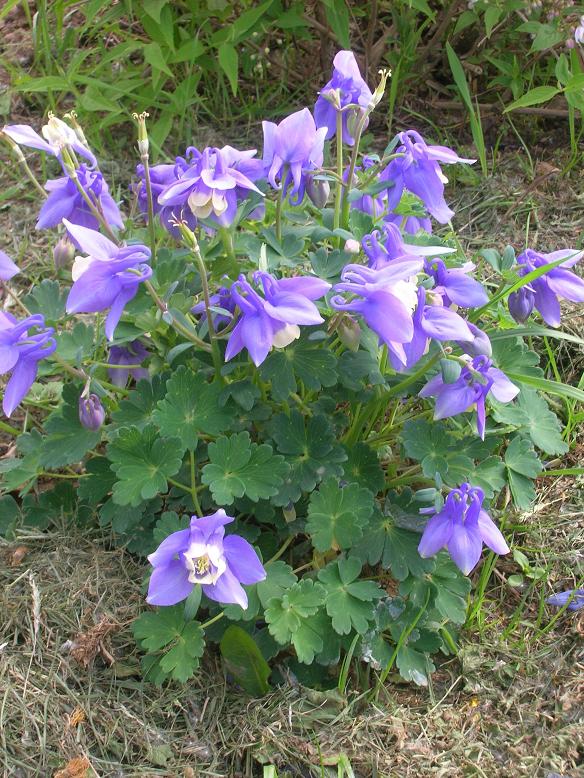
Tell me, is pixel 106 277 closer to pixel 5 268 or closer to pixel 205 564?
→ pixel 5 268

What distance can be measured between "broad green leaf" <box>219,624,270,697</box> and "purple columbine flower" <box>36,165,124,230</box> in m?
0.88

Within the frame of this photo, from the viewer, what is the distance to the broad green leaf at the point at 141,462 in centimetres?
168

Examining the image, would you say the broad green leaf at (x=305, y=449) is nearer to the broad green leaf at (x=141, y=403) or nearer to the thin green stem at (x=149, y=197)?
the broad green leaf at (x=141, y=403)

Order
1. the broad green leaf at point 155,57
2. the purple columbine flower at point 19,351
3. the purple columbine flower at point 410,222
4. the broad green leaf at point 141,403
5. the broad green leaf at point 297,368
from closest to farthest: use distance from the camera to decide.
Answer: the purple columbine flower at point 19,351 → the broad green leaf at point 297,368 → the broad green leaf at point 141,403 → the purple columbine flower at point 410,222 → the broad green leaf at point 155,57

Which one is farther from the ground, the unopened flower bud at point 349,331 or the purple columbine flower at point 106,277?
the purple columbine flower at point 106,277

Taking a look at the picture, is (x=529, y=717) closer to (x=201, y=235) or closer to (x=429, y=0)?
(x=201, y=235)

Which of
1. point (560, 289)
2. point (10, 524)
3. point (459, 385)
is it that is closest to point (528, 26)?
point (560, 289)

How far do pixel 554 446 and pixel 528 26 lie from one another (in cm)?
141

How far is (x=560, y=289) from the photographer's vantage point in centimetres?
180

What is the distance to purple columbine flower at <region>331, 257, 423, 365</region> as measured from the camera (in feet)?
4.87

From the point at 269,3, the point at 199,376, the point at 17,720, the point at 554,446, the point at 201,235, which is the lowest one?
the point at 17,720

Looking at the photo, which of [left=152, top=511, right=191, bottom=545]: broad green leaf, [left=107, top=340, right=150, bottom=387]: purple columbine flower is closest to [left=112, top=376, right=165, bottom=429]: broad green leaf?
[left=107, top=340, right=150, bottom=387]: purple columbine flower

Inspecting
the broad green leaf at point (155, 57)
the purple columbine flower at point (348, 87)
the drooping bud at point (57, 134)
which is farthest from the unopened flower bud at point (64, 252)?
the broad green leaf at point (155, 57)

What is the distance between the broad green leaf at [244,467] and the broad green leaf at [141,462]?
0.07 meters
